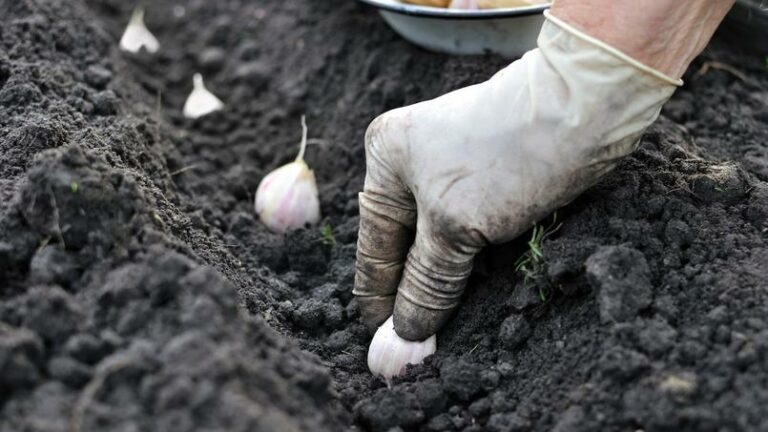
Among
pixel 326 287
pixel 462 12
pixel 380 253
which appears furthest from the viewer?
pixel 462 12

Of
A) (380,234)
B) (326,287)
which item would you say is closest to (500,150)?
(380,234)

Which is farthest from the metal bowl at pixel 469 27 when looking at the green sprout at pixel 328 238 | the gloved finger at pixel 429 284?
the gloved finger at pixel 429 284

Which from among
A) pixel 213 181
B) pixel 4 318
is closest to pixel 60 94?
pixel 213 181

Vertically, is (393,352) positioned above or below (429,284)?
below

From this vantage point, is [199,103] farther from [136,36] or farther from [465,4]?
[465,4]

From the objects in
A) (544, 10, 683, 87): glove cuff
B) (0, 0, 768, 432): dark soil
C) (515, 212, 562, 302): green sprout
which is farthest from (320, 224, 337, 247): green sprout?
(544, 10, 683, 87): glove cuff

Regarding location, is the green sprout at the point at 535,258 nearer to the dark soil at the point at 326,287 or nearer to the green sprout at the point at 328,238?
the dark soil at the point at 326,287

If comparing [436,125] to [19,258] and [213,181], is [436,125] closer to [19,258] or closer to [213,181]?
[19,258]

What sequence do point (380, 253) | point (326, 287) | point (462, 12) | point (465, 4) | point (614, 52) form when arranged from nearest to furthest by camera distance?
point (614, 52) < point (380, 253) < point (326, 287) < point (462, 12) < point (465, 4)
